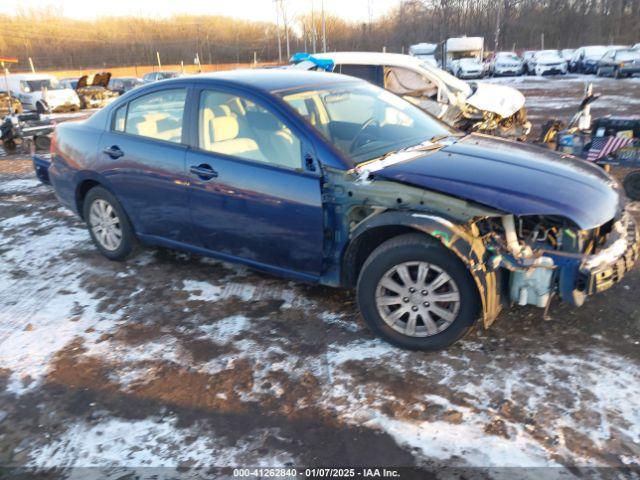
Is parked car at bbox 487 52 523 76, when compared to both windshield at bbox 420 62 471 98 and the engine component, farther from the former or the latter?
the engine component

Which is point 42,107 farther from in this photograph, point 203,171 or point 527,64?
point 527,64

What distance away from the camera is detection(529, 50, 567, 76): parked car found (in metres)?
A: 30.5

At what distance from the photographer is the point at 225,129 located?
12.5ft

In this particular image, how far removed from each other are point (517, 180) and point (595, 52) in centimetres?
3316

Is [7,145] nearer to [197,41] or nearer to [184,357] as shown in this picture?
[184,357]

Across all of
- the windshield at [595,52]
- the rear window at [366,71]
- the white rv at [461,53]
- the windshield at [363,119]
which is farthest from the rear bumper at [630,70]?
the windshield at [363,119]

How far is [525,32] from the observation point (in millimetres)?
53531

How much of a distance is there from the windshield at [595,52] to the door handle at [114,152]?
1282 inches

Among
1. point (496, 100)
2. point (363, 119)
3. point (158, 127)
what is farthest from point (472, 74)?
point (158, 127)

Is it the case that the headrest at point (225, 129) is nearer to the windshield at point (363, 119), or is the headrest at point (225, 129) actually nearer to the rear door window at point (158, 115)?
the rear door window at point (158, 115)

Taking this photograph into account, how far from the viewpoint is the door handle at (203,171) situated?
3728 millimetres

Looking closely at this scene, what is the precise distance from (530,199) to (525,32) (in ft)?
193

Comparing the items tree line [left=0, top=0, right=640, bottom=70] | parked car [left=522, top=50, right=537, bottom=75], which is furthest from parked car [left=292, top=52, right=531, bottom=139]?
tree line [left=0, top=0, right=640, bottom=70]

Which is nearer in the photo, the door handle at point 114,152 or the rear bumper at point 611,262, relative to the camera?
the rear bumper at point 611,262
